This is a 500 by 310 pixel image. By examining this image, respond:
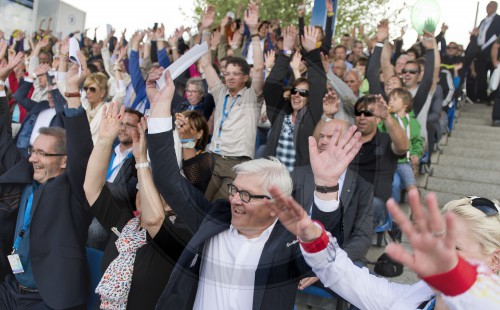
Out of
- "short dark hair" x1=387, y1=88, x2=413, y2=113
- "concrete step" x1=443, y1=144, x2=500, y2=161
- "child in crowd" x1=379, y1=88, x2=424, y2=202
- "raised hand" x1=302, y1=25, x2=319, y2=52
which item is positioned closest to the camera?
"raised hand" x1=302, y1=25, x2=319, y2=52

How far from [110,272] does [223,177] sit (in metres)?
0.91

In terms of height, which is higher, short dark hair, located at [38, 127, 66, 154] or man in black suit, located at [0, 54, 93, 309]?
short dark hair, located at [38, 127, 66, 154]

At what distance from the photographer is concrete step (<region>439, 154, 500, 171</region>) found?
620cm

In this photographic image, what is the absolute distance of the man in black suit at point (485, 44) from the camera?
28.7 ft

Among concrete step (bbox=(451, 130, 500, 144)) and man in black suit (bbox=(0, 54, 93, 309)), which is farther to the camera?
concrete step (bbox=(451, 130, 500, 144))

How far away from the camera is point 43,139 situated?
3.05m

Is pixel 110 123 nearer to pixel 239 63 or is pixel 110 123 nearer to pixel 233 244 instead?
pixel 233 244

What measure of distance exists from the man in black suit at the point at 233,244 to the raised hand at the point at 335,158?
27cm

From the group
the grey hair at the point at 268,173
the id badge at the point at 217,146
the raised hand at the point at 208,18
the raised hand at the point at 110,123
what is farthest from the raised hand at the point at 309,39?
the raised hand at the point at 208,18

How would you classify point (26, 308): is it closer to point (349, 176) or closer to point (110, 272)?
point (110, 272)

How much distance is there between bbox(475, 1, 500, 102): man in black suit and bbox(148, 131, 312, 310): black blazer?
7.91m

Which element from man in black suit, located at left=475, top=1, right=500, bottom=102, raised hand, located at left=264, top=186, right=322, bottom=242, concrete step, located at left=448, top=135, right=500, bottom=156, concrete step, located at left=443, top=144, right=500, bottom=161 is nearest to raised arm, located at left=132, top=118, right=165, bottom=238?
raised hand, located at left=264, top=186, right=322, bottom=242

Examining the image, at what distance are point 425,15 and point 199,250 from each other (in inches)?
167

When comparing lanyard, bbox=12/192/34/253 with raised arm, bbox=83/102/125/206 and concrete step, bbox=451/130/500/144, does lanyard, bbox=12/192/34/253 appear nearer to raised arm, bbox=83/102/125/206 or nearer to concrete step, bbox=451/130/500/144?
raised arm, bbox=83/102/125/206
